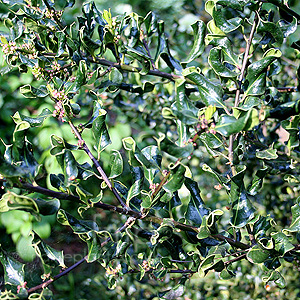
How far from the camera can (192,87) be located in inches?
27.9

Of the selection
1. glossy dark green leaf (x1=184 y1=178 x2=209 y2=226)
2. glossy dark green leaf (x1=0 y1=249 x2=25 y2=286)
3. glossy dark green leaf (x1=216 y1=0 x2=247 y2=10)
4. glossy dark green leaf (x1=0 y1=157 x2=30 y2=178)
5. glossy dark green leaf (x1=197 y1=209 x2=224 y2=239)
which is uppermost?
glossy dark green leaf (x1=216 y1=0 x2=247 y2=10)

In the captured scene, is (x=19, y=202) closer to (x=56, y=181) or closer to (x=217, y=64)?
(x=56, y=181)

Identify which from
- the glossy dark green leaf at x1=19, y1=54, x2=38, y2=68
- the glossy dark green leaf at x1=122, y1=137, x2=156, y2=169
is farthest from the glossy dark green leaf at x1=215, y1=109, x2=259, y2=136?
the glossy dark green leaf at x1=19, y1=54, x2=38, y2=68

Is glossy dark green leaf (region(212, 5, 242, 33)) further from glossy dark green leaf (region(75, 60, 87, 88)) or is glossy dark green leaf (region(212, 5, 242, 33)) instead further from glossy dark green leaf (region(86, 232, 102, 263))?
glossy dark green leaf (region(86, 232, 102, 263))

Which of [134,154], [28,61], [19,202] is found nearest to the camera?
[19,202]

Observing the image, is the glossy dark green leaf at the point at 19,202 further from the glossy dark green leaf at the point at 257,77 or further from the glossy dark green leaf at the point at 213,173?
the glossy dark green leaf at the point at 257,77

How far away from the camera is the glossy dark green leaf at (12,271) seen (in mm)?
485

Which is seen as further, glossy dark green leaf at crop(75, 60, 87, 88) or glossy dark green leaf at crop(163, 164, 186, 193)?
glossy dark green leaf at crop(75, 60, 87, 88)

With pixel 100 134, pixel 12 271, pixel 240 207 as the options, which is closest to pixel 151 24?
pixel 100 134

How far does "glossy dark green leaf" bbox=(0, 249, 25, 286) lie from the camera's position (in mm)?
485

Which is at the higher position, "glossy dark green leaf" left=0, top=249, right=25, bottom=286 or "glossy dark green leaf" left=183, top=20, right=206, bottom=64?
"glossy dark green leaf" left=183, top=20, right=206, bottom=64

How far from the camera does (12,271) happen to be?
0.49 m

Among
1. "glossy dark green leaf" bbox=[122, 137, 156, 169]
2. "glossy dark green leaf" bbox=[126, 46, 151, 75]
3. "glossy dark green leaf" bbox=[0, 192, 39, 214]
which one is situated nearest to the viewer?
"glossy dark green leaf" bbox=[0, 192, 39, 214]

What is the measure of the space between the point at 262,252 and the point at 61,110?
1.12 feet
